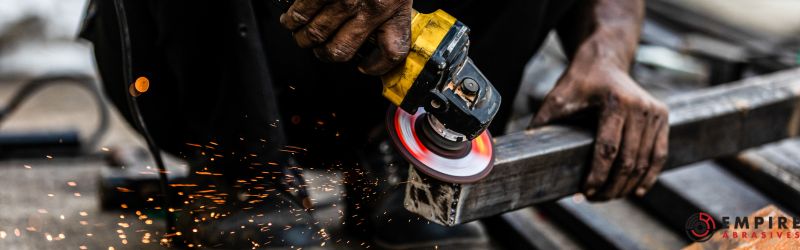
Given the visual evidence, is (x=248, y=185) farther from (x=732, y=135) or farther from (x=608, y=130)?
(x=732, y=135)

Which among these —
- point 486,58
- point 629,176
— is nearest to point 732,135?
point 629,176

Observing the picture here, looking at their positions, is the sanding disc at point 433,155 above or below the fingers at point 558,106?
above

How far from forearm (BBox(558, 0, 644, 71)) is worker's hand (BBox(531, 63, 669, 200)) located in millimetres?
71

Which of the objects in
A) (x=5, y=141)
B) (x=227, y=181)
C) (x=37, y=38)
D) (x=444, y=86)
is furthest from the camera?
(x=37, y=38)

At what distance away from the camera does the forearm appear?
189cm

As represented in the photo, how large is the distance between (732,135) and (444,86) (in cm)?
112

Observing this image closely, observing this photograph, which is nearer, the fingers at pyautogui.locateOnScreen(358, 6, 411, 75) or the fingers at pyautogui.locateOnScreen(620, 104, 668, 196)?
the fingers at pyautogui.locateOnScreen(358, 6, 411, 75)

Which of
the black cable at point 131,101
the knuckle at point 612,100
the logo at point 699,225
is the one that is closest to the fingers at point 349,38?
the black cable at point 131,101

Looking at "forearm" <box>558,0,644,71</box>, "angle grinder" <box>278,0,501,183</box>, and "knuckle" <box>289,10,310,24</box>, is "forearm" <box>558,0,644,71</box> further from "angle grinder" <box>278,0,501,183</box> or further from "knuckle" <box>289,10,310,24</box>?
"knuckle" <box>289,10,310,24</box>

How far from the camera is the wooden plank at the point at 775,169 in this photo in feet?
7.24

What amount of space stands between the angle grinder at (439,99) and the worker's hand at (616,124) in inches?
16.8

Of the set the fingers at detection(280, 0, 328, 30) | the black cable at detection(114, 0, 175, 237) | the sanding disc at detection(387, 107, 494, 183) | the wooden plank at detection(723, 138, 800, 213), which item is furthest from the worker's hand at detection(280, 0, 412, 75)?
the wooden plank at detection(723, 138, 800, 213)

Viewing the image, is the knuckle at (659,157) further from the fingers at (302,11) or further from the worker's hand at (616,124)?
the fingers at (302,11)

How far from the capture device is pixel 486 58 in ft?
6.64
